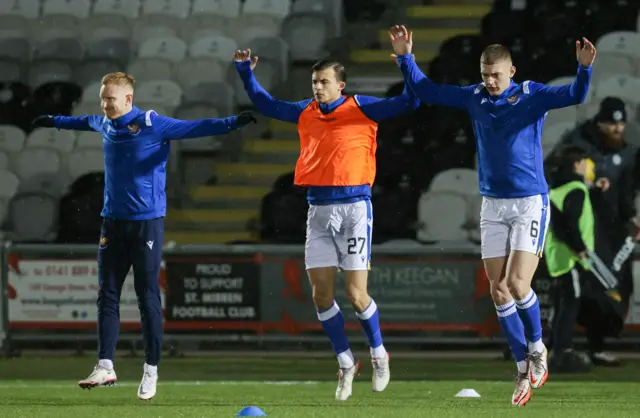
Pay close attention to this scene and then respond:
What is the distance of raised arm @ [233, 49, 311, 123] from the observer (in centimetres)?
944

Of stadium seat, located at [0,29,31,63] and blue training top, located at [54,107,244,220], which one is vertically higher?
stadium seat, located at [0,29,31,63]

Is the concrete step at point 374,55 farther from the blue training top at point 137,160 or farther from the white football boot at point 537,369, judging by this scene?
the white football boot at point 537,369

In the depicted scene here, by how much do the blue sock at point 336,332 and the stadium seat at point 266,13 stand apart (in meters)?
9.27

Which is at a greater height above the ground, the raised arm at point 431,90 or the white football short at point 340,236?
the raised arm at point 431,90

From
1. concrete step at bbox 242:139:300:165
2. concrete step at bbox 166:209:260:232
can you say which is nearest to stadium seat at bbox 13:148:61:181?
concrete step at bbox 166:209:260:232

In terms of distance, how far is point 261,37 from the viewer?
1781 cm

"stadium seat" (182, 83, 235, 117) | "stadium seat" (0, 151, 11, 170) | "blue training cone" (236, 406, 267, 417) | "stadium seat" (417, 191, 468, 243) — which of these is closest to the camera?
"blue training cone" (236, 406, 267, 417)

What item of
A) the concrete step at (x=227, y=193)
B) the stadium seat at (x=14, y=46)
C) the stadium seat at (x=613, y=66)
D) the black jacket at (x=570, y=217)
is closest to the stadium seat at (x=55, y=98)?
the stadium seat at (x=14, y=46)

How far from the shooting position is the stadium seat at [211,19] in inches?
737

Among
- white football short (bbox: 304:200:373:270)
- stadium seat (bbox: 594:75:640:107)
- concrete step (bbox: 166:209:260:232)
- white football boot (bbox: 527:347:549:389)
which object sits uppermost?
stadium seat (bbox: 594:75:640:107)

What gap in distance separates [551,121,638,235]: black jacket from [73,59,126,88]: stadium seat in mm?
7823

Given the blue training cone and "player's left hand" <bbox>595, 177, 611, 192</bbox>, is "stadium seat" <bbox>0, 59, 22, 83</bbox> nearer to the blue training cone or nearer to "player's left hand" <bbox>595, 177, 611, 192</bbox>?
"player's left hand" <bbox>595, 177, 611, 192</bbox>

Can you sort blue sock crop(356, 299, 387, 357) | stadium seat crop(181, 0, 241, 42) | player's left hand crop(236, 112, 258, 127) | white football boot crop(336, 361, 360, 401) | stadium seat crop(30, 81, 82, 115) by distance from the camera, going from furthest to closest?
stadium seat crop(181, 0, 241, 42), stadium seat crop(30, 81, 82, 115), blue sock crop(356, 299, 387, 357), white football boot crop(336, 361, 360, 401), player's left hand crop(236, 112, 258, 127)

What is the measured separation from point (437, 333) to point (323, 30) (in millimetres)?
5827
